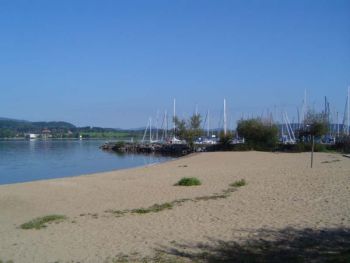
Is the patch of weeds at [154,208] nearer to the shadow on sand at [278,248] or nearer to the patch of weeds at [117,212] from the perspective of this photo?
the patch of weeds at [117,212]

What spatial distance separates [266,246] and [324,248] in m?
1.10

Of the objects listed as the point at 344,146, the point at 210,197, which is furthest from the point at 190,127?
the point at 210,197

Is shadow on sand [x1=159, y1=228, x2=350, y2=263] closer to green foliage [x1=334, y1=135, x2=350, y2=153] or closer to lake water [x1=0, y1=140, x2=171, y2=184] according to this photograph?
lake water [x1=0, y1=140, x2=171, y2=184]

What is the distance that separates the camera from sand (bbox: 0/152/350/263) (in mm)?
10242

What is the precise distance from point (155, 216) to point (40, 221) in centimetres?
334

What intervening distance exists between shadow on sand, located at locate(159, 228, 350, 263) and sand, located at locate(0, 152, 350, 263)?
49cm

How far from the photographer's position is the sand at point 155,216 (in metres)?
10.2

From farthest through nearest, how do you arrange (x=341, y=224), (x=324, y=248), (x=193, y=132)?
(x=193, y=132)
(x=341, y=224)
(x=324, y=248)

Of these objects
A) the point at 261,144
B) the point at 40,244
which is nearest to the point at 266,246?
the point at 40,244

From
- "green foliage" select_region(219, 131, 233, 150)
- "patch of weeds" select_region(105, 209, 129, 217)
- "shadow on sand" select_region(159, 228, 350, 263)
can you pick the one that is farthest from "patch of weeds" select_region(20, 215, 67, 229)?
"green foliage" select_region(219, 131, 233, 150)

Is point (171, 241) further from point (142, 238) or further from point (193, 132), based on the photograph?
point (193, 132)

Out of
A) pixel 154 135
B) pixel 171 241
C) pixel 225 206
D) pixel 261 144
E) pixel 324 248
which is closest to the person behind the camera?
pixel 324 248

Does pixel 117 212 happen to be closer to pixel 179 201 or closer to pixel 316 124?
pixel 179 201

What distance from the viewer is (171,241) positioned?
10.4 m
